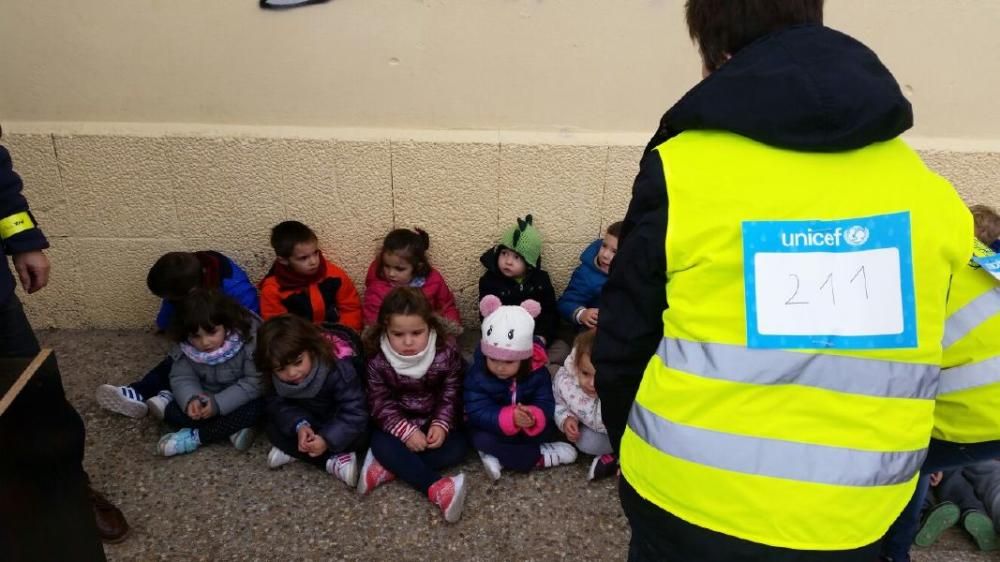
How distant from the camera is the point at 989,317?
5.15 feet

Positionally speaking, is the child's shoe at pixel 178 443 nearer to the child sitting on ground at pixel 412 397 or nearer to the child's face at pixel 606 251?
the child sitting on ground at pixel 412 397

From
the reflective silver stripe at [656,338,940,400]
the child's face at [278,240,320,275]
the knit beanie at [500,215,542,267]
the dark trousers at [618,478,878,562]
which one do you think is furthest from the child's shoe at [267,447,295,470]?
the reflective silver stripe at [656,338,940,400]

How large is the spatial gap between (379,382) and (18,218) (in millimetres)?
1423

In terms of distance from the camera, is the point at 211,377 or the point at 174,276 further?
the point at 174,276

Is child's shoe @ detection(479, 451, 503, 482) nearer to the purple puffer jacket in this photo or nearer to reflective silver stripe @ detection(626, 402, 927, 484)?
the purple puffer jacket

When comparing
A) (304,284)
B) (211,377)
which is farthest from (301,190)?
(211,377)

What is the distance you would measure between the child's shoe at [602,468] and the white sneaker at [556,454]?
107 mm

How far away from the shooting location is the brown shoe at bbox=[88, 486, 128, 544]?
262 cm

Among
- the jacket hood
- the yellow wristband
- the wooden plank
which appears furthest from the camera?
the yellow wristband

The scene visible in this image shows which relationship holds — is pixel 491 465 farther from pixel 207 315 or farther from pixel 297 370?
pixel 207 315

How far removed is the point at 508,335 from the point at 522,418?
34cm

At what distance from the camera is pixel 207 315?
3.13m

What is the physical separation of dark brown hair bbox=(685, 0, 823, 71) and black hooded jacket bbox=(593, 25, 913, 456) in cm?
8

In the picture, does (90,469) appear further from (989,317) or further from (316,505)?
(989,317)
